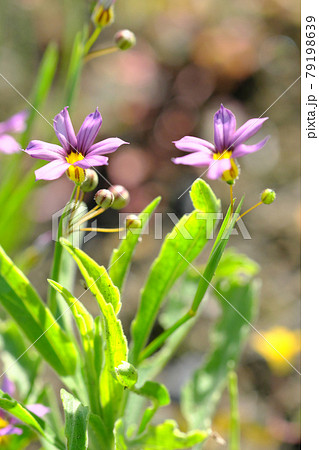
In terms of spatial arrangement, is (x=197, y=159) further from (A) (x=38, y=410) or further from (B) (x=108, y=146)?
(A) (x=38, y=410)


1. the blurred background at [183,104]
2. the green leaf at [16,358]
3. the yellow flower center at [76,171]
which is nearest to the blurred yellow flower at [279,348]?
the blurred background at [183,104]

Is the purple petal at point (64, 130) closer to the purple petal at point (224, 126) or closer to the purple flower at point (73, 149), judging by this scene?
the purple flower at point (73, 149)

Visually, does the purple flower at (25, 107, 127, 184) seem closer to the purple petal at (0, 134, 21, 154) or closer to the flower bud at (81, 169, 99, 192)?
the flower bud at (81, 169, 99, 192)

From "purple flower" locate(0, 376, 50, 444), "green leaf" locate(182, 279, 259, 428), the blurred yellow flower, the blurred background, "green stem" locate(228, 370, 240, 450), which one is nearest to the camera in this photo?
"purple flower" locate(0, 376, 50, 444)

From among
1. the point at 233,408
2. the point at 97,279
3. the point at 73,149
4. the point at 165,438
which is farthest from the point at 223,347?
the point at 73,149

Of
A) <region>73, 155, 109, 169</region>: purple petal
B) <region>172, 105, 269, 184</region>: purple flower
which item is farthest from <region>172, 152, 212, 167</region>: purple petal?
<region>73, 155, 109, 169</region>: purple petal

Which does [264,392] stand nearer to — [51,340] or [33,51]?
[51,340]
